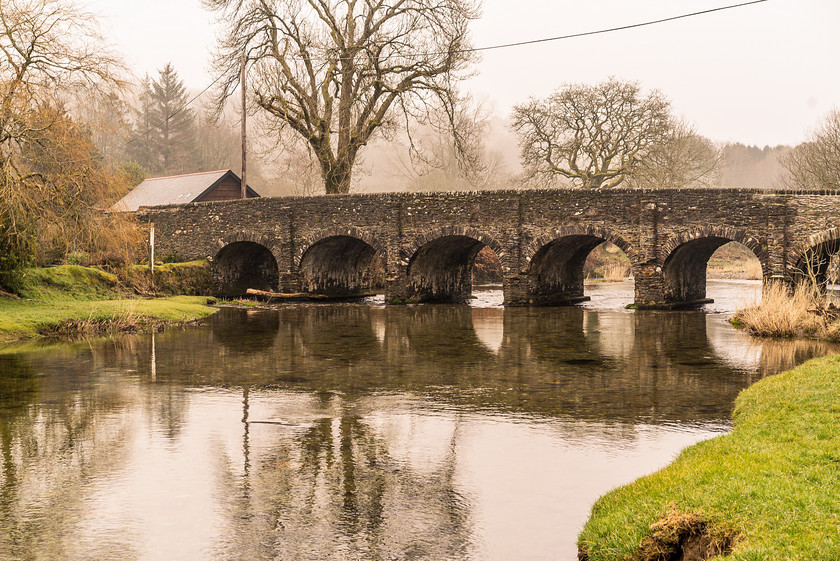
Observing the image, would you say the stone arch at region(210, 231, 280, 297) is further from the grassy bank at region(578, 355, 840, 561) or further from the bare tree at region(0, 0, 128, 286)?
the grassy bank at region(578, 355, 840, 561)

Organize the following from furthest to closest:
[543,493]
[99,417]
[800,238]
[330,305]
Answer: [330,305], [800,238], [99,417], [543,493]

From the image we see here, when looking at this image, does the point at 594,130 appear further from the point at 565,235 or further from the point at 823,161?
the point at 565,235

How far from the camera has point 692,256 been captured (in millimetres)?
26453

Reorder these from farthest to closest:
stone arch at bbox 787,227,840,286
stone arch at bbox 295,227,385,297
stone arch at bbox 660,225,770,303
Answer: stone arch at bbox 295,227,385,297 < stone arch at bbox 660,225,770,303 < stone arch at bbox 787,227,840,286

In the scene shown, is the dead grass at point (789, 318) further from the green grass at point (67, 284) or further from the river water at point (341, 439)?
the green grass at point (67, 284)

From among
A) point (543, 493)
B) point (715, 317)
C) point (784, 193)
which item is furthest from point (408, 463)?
point (784, 193)

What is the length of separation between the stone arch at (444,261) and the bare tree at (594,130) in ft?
44.1

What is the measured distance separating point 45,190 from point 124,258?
6084 millimetres

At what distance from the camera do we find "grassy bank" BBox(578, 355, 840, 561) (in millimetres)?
4590

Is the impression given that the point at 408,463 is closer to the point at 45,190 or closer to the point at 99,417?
the point at 99,417

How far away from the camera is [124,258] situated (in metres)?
24.6

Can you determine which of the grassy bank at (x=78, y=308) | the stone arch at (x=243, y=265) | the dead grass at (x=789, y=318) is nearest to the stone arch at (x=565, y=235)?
the dead grass at (x=789, y=318)

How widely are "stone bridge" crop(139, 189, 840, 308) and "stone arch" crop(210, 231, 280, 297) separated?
67 mm

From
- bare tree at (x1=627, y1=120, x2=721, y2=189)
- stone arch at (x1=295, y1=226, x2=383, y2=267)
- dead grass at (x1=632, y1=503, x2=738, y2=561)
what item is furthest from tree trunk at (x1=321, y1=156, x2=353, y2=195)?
dead grass at (x1=632, y1=503, x2=738, y2=561)
